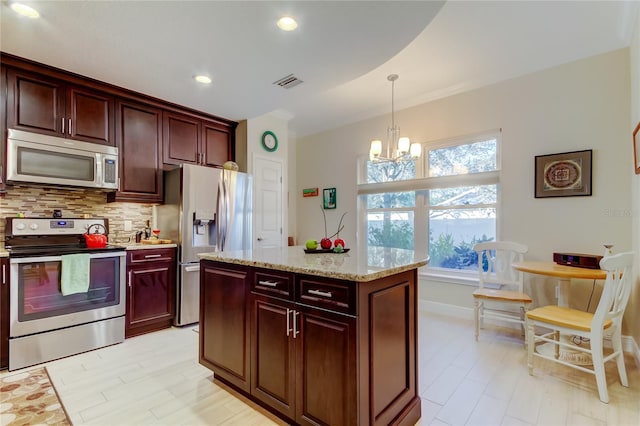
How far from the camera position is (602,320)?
78.9 inches

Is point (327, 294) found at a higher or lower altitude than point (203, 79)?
lower

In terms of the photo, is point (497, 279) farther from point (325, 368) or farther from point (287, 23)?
point (287, 23)

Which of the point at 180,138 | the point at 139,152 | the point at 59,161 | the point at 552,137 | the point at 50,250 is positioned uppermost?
the point at 180,138

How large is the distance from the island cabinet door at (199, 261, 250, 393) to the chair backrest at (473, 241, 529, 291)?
262 centimetres

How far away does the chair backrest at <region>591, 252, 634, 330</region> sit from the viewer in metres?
1.91

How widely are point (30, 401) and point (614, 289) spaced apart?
3.87 metres

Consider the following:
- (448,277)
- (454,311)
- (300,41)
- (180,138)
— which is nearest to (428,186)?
(448,277)

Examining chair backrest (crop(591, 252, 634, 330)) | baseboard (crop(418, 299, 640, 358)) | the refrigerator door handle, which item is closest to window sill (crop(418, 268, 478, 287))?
baseboard (crop(418, 299, 640, 358))

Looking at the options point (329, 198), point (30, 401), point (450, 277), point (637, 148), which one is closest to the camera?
point (30, 401)

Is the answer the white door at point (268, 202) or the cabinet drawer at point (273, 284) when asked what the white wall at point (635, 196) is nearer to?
the cabinet drawer at point (273, 284)

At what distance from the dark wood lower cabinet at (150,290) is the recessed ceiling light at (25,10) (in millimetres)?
1958

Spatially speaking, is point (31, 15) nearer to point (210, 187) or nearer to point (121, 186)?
point (121, 186)

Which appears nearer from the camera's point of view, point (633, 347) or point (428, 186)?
point (633, 347)

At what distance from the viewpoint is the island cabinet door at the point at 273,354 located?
5.34 ft
